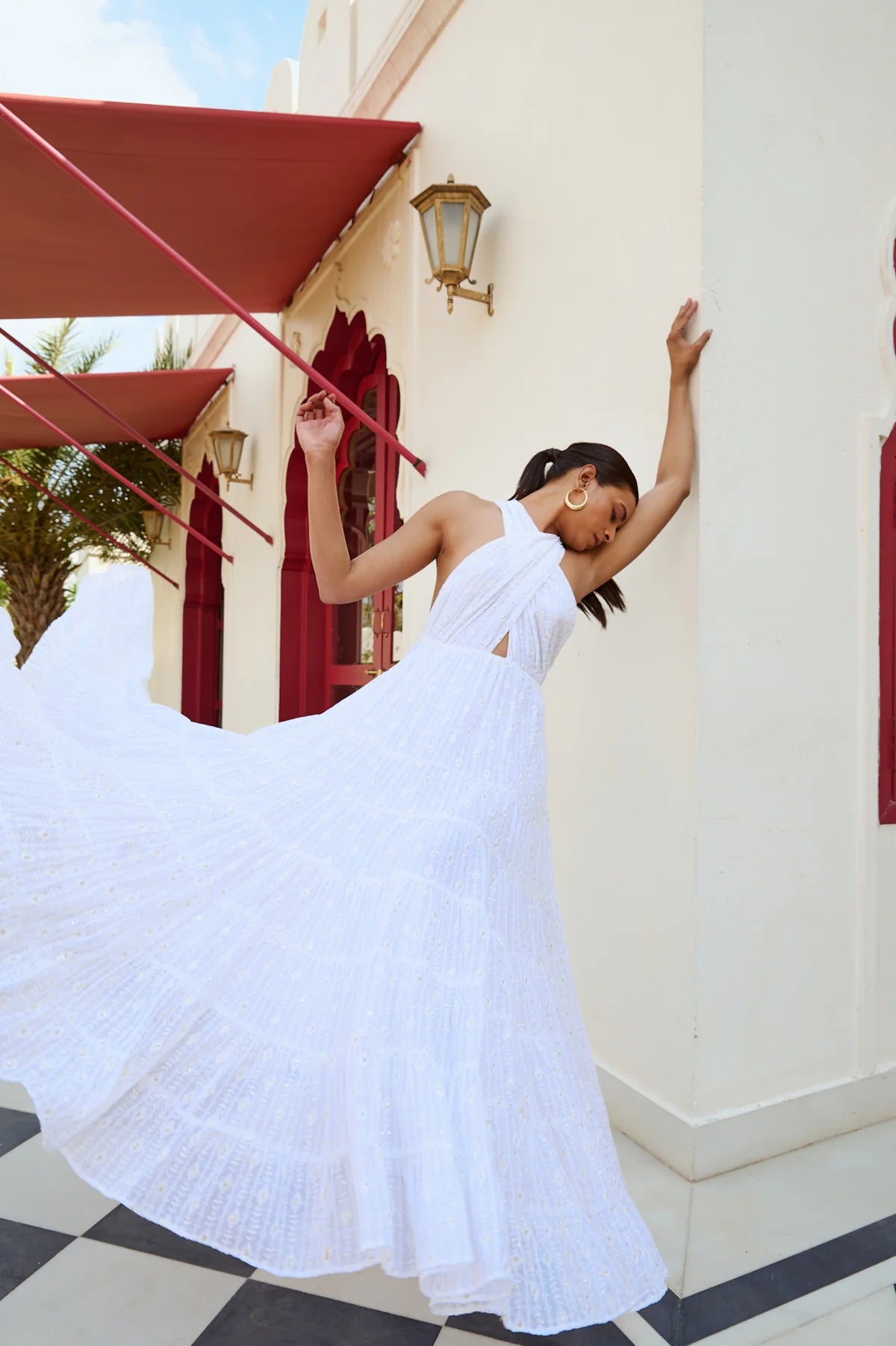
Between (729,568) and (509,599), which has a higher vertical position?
(729,568)

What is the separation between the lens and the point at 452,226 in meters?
3.43

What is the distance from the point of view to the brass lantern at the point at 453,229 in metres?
3.41

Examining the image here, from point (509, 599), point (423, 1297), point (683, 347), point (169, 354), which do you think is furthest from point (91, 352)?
point (423, 1297)

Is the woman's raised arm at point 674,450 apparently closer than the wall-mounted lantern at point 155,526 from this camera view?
Yes

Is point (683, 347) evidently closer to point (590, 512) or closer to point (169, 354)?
point (590, 512)

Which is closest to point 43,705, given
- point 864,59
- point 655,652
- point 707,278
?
point 655,652

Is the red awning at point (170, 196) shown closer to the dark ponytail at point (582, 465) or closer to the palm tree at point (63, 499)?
the dark ponytail at point (582, 465)

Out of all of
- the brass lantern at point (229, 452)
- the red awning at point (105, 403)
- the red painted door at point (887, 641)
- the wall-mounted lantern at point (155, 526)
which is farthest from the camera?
the wall-mounted lantern at point (155, 526)

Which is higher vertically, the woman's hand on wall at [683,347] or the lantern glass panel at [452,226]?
the lantern glass panel at [452,226]

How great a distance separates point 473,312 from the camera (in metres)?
Answer: 3.73

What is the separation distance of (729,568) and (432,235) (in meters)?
1.95

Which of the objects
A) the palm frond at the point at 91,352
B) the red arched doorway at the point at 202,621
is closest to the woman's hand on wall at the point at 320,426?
the red arched doorway at the point at 202,621

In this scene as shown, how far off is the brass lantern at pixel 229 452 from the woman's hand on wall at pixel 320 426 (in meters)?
5.43

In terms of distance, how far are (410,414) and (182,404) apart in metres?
5.00
